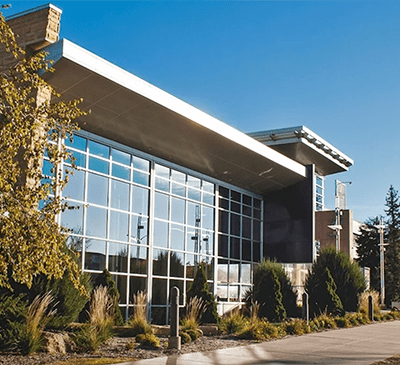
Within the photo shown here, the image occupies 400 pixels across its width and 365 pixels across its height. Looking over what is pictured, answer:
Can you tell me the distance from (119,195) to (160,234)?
109 inches

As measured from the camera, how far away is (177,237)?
2423 centimetres

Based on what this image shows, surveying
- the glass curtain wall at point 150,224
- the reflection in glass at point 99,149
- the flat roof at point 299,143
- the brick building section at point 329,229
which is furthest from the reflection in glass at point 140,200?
the brick building section at point 329,229

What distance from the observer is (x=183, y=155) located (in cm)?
2338

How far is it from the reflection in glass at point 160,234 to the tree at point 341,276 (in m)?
6.57

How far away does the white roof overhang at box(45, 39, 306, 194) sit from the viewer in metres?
16.3

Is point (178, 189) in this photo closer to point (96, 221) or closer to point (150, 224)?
point (150, 224)

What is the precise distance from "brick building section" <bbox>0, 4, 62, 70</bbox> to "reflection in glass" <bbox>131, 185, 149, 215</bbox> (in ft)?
24.1

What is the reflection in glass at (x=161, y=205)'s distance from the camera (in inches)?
910

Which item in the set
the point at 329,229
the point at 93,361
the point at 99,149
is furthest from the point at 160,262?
the point at 329,229

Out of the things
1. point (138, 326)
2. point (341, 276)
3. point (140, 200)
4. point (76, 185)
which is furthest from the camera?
point (341, 276)

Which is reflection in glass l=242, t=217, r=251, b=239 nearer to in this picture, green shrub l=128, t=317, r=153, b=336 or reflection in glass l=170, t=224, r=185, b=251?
reflection in glass l=170, t=224, r=185, b=251

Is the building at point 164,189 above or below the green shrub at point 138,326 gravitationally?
above

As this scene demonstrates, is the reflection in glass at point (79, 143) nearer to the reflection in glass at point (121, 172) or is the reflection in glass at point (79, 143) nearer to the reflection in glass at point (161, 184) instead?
the reflection in glass at point (121, 172)

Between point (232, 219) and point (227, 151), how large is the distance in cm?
499
